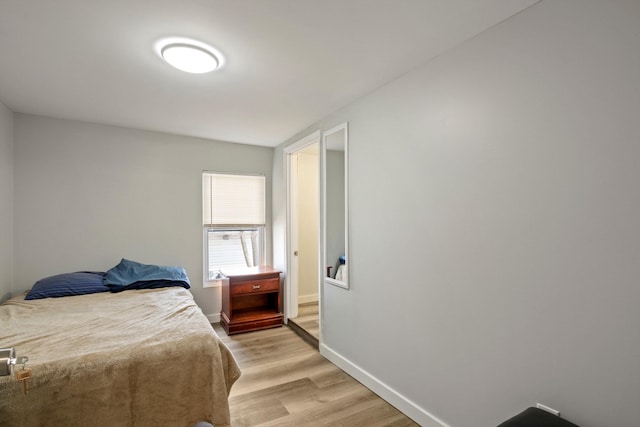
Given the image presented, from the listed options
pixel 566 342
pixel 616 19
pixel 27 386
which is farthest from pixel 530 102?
pixel 27 386

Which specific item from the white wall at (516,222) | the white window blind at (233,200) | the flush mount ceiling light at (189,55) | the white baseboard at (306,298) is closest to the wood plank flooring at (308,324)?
the white baseboard at (306,298)

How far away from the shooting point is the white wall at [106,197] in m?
3.18

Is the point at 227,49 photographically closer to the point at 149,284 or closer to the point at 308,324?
the point at 149,284

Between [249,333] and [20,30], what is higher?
[20,30]

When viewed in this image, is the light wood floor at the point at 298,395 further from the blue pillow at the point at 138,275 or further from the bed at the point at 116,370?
the blue pillow at the point at 138,275

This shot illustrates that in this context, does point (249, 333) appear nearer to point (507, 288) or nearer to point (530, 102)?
point (507, 288)

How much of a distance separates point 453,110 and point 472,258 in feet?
2.97

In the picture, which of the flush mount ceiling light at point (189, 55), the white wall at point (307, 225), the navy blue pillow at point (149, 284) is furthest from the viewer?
the white wall at point (307, 225)

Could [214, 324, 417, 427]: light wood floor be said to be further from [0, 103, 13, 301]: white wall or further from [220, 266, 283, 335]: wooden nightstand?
[0, 103, 13, 301]: white wall

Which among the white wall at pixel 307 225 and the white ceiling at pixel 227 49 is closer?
the white ceiling at pixel 227 49

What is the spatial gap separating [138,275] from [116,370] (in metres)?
1.82

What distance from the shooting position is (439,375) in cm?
200

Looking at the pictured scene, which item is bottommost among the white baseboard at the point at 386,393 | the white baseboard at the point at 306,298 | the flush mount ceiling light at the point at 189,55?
the white baseboard at the point at 386,393

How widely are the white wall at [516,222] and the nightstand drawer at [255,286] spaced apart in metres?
1.83
